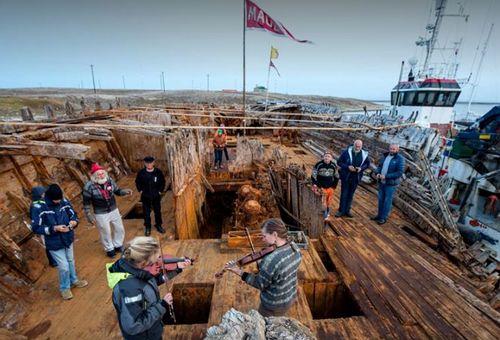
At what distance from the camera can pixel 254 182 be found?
25.3 feet

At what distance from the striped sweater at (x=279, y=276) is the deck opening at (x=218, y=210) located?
Result: 18.3ft

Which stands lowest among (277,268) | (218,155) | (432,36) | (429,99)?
(218,155)

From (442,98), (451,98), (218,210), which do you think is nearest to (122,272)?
(218,210)

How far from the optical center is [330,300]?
152 inches

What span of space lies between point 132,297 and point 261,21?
30.6 feet

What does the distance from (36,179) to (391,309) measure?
7.23 metres

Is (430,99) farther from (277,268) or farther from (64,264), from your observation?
(64,264)

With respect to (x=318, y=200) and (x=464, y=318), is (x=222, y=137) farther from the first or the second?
(x=464, y=318)

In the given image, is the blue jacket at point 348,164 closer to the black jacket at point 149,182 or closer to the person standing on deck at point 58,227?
the black jacket at point 149,182

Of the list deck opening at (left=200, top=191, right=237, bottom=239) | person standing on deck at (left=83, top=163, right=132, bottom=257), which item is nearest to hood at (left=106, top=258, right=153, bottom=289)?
person standing on deck at (left=83, top=163, right=132, bottom=257)

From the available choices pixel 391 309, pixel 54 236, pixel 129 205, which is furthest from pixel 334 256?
pixel 129 205

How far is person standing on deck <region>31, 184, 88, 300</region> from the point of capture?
319cm

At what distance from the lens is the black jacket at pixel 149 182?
4711mm

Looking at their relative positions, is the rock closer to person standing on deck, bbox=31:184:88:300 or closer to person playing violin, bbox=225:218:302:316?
person playing violin, bbox=225:218:302:316
